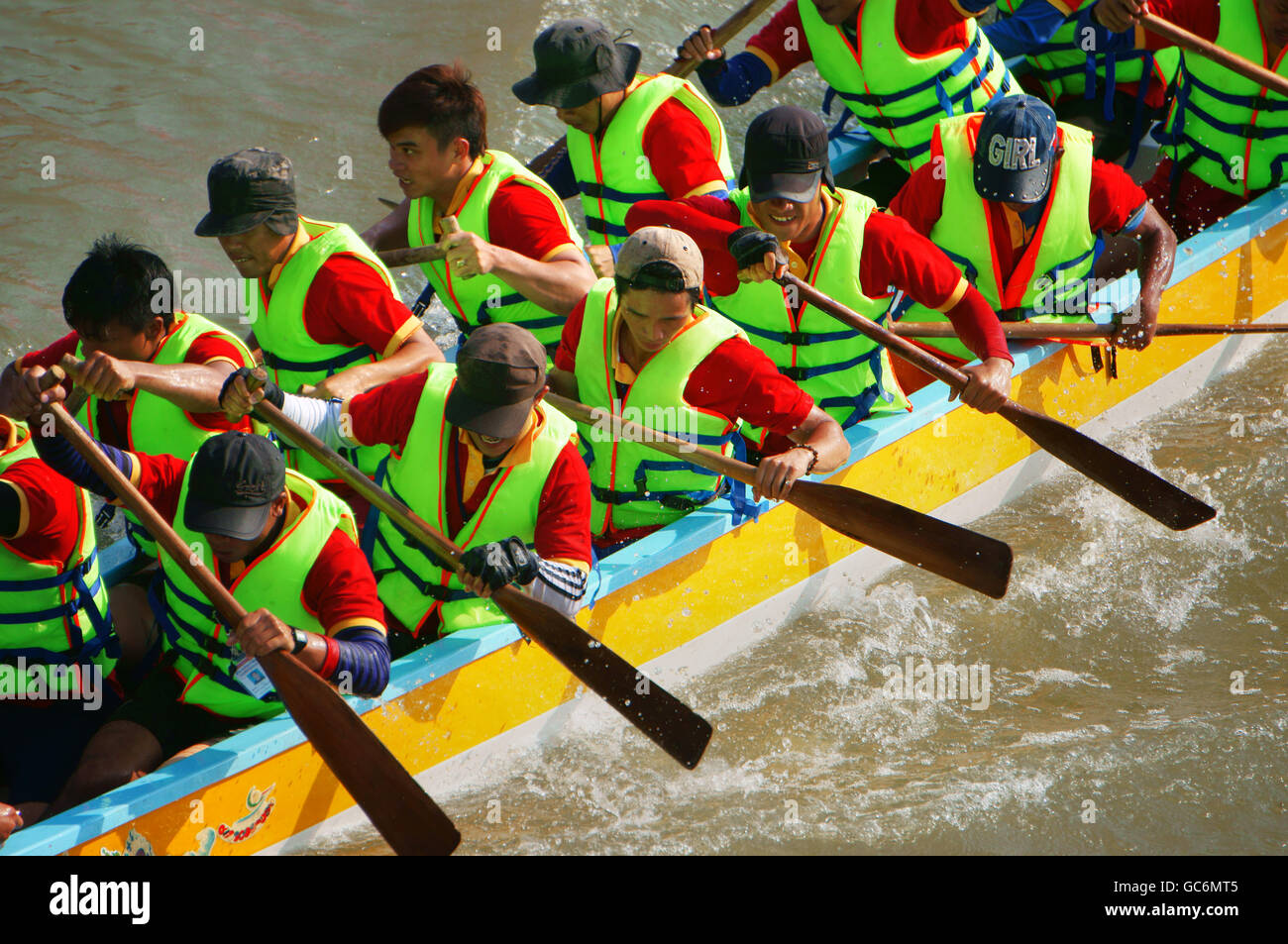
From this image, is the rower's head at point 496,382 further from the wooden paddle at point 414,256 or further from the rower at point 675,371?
the wooden paddle at point 414,256

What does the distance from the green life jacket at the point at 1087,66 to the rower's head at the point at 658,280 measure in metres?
2.99

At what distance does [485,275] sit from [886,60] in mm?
1897

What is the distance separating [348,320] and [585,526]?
3.33 ft

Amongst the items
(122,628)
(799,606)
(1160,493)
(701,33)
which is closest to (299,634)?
(122,628)

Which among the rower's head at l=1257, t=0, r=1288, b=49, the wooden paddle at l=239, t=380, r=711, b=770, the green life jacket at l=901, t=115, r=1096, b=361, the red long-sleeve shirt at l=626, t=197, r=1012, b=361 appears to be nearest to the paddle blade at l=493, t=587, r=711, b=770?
the wooden paddle at l=239, t=380, r=711, b=770

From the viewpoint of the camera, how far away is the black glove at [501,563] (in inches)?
125

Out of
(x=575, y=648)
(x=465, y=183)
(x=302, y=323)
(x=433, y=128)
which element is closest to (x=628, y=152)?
(x=465, y=183)

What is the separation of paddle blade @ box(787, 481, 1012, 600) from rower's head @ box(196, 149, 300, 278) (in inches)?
63.2

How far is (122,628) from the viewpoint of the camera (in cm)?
381

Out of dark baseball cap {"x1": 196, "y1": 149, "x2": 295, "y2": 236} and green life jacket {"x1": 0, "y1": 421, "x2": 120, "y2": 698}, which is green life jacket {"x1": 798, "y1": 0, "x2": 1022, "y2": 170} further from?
green life jacket {"x1": 0, "y1": 421, "x2": 120, "y2": 698}

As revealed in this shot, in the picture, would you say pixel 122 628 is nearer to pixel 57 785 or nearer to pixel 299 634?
pixel 57 785

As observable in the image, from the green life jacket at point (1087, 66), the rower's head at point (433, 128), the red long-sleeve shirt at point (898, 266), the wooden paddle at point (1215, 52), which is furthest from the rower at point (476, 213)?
the green life jacket at point (1087, 66)

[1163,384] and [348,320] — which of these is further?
[1163,384]

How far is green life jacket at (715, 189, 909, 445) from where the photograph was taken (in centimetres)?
417
